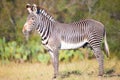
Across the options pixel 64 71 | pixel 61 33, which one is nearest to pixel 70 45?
pixel 61 33

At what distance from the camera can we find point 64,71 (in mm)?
13016

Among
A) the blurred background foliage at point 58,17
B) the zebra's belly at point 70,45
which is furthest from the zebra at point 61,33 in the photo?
the blurred background foliage at point 58,17

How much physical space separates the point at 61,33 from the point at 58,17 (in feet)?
21.4

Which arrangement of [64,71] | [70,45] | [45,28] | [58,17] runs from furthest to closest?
[58,17], [64,71], [70,45], [45,28]

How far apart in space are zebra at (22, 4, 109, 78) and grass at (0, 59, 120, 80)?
0.57m

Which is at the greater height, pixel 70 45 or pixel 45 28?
pixel 45 28

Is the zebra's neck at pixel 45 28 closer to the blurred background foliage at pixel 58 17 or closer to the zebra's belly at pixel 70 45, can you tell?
the zebra's belly at pixel 70 45

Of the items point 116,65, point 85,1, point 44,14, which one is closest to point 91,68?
point 116,65

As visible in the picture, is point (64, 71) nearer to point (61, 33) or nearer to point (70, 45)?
point (70, 45)

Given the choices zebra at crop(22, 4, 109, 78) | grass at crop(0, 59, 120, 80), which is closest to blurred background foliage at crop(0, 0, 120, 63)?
grass at crop(0, 59, 120, 80)

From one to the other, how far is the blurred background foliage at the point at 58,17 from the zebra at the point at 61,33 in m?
2.68

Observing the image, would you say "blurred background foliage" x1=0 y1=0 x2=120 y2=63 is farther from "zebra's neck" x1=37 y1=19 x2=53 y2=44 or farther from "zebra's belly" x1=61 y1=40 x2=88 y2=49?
"zebra's neck" x1=37 y1=19 x2=53 y2=44

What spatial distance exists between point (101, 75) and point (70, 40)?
1493 millimetres

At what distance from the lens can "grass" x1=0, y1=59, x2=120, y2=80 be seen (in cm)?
1144
